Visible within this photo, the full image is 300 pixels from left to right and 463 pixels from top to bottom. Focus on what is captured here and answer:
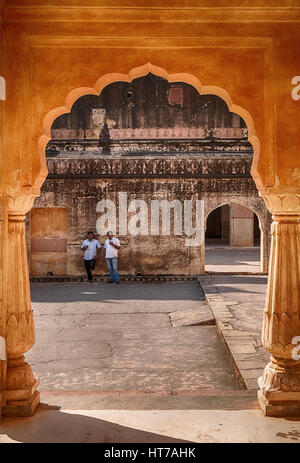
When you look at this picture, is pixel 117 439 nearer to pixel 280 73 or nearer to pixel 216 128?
pixel 280 73

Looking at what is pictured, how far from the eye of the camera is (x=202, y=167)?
1223 cm

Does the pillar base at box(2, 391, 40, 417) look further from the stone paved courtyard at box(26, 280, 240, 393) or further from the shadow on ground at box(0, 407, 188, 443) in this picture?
the stone paved courtyard at box(26, 280, 240, 393)

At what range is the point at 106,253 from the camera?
37.9 ft

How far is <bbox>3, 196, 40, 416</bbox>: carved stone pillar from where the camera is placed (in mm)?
3350

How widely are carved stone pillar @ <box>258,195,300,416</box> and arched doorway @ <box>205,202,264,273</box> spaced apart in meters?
9.17

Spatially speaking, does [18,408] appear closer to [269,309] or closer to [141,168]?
[269,309]

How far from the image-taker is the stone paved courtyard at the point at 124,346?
5.02 m

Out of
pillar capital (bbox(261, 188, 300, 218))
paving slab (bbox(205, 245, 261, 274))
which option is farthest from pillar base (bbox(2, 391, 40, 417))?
paving slab (bbox(205, 245, 261, 274))

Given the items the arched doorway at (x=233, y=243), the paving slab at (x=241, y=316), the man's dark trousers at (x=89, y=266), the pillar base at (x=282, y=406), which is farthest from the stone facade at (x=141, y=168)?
the pillar base at (x=282, y=406)

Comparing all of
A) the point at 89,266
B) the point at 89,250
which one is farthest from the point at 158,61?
the point at 89,266

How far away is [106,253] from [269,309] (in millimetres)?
8359
